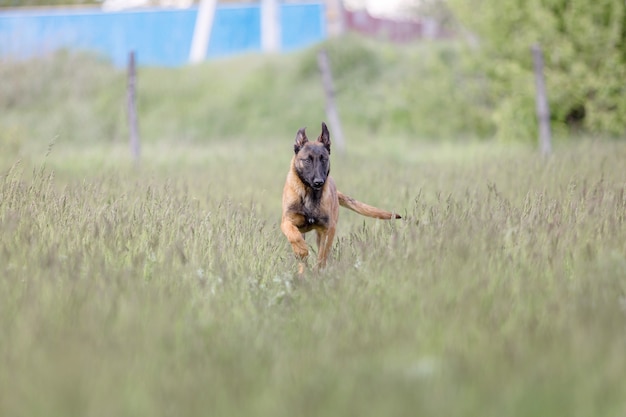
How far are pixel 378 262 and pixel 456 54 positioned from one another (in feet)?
70.9

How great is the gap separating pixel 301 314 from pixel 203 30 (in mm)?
26548

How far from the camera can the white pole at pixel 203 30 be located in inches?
1166

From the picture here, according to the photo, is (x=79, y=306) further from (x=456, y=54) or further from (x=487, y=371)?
(x=456, y=54)

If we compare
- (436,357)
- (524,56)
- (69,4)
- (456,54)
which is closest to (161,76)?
(456,54)

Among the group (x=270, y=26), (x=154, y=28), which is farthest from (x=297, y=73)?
(x=154, y=28)

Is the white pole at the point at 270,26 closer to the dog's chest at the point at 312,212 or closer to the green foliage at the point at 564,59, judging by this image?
the green foliage at the point at 564,59

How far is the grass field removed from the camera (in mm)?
3006

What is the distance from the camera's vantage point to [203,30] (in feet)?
98.2

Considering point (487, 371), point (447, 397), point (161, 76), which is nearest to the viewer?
point (447, 397)

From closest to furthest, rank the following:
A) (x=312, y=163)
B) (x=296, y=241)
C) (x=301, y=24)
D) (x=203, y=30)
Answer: (x=296, y=241) → (x=312, y=163) → (x=203, y=30) → (x=301, y=24)

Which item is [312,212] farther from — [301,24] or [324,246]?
[301,24]

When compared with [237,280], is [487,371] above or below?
above

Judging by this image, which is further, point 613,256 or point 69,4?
point 69,4

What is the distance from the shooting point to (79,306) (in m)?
4.07
